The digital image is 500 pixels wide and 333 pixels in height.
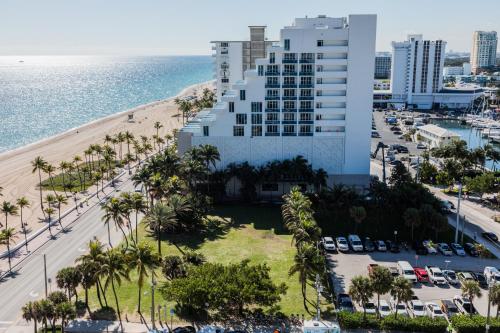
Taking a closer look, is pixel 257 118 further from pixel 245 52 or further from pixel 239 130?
pixel 245 52

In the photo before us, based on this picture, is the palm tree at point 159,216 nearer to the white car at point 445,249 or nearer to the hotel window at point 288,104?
the hotel window at point 288,104

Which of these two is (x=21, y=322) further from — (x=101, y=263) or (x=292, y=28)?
(x=292, y=28)

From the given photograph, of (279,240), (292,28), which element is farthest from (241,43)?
(279,240)

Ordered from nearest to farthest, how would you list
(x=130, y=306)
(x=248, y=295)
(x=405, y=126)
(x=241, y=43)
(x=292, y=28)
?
(x=248, y=295) < (x=130, y=306) < (x=292, y=28) < (x=241, y=43) < (x=405, y=126)

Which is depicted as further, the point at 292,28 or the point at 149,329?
the point at 292,28

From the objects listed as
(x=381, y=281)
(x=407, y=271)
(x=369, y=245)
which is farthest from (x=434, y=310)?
(x=369, y=245)

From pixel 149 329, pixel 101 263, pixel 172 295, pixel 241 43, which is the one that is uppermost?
pixel 241 43

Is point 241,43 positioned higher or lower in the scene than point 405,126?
higher
